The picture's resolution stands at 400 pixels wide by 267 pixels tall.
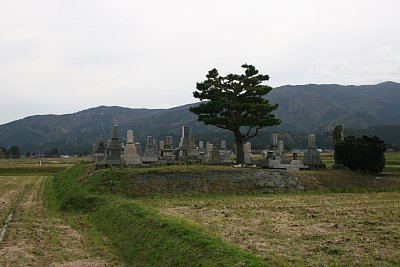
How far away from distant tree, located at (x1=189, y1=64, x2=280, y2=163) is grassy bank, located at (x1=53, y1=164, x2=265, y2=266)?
611 inches

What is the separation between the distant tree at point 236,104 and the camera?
33294 millimetres

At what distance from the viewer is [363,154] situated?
30703 mm

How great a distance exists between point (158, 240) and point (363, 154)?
22414 mm

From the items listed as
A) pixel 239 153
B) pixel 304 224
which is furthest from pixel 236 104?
pixel 304 224

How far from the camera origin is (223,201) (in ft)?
71.5

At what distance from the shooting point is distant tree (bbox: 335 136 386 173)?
30750 mm

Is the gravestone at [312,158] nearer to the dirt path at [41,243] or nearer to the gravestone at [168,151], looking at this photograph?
the gravestone at [168,151]

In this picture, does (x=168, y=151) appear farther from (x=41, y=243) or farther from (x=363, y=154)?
(x=41, y=243)

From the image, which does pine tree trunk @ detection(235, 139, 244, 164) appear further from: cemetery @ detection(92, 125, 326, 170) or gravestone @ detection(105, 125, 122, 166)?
gravestone @ detection(105, 125, 122, 166)

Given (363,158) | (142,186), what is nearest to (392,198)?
(363,158)

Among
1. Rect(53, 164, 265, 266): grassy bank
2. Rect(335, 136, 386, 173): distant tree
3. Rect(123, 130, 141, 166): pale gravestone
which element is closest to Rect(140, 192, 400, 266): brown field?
Rect(53, 164, 265, 266): grassy bank

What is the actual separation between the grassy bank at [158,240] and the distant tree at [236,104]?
50.9ft

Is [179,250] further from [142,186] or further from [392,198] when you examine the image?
[392,198]

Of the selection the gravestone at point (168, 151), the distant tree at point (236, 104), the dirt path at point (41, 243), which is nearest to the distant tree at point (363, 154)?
the distant tree at point (236, 104)
